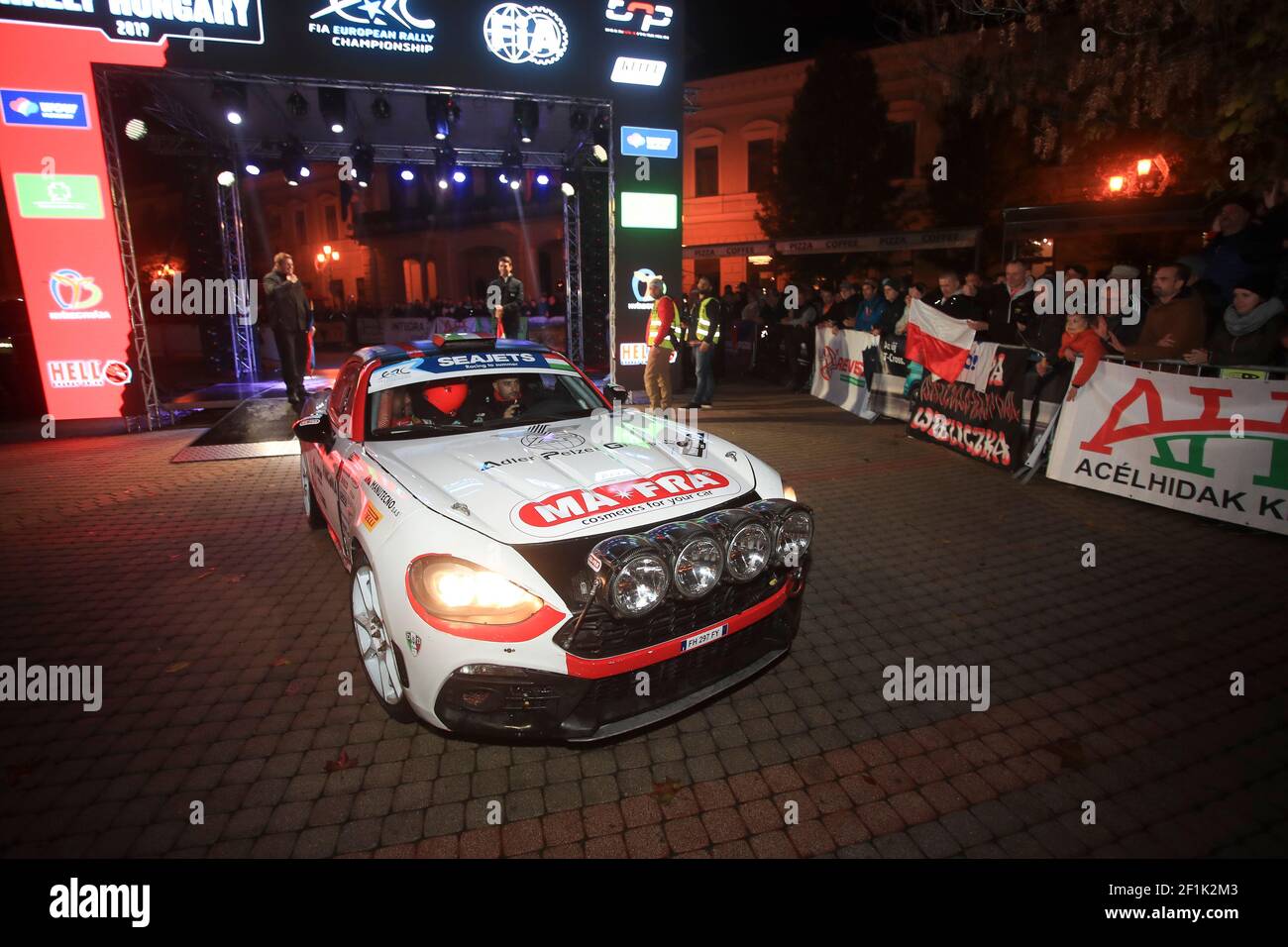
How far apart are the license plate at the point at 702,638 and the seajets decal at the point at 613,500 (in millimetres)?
575

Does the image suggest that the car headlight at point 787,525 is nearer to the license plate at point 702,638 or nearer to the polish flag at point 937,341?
the license plate at point 702,638

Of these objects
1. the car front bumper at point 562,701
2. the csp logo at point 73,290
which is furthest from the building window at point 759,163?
the car front bumper at point 562,701

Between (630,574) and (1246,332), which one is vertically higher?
(1246,332)

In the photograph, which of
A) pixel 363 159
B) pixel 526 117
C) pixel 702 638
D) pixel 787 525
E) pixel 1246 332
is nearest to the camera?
pixel 702 638

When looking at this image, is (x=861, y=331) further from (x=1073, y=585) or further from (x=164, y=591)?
(x=164, y=591)

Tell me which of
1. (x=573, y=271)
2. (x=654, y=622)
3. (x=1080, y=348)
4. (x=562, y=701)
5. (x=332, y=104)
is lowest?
(x=562, y=701)

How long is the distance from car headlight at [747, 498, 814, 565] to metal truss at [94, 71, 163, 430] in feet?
35.4

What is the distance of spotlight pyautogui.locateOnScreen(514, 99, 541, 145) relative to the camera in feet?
38.1

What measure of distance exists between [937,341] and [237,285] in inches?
596

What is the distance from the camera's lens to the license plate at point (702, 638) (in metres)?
2.88

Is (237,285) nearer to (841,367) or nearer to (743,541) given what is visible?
(841,367)

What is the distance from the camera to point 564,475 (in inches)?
131

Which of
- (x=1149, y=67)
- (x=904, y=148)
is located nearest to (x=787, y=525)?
(x=1149, y=67)
